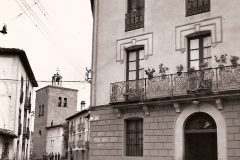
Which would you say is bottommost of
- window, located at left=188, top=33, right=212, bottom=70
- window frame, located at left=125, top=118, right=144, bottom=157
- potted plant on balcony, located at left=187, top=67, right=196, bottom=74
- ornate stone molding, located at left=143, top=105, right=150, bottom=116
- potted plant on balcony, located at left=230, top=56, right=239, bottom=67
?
window frame, located at left=125, top=118, right=144, bottom=157

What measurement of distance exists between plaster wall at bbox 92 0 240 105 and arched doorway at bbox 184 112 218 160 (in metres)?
2.30

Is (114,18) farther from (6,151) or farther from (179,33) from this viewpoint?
(6,151)

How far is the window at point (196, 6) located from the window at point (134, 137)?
5.41 meters

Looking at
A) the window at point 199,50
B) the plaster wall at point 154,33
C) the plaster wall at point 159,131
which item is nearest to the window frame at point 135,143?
the plaster wall at point 159,131

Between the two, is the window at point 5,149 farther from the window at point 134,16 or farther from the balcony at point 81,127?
the balcony at point 81,127

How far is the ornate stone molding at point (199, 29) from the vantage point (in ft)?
49.9

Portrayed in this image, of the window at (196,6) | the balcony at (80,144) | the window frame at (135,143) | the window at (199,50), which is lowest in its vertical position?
the balcony at (80,144)

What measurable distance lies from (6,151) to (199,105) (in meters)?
18.7

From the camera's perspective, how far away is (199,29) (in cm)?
1572

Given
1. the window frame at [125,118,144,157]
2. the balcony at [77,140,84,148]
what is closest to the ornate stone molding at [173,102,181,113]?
the window frame at [125,118,144,157]

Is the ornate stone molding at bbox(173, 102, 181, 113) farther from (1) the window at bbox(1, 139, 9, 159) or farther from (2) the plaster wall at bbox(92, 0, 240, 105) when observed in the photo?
(1) the window at bbox(1, 139, 9, 159)

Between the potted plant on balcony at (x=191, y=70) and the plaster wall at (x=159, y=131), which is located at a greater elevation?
the potted plant on balcony at (x=191, y=70)

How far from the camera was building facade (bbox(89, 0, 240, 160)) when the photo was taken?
1459 cm

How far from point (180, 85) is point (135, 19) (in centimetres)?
460
